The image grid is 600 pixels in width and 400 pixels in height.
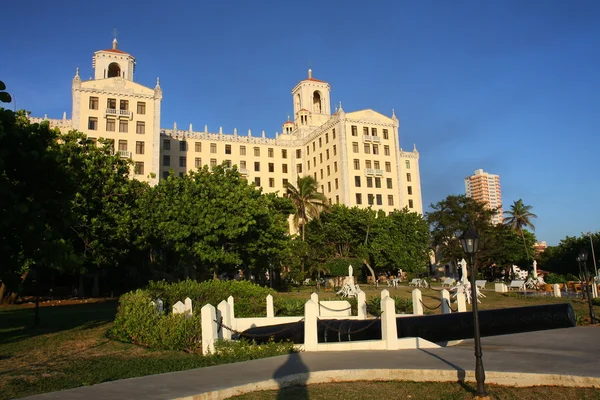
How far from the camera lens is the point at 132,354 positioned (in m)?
11.5

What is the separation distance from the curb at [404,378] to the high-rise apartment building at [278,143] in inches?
1604

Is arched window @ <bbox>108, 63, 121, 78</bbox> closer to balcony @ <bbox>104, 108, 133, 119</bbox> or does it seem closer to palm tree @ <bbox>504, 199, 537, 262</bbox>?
balcony @ <bbox>104, 108, 133, 119</bbox>

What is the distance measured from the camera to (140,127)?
49688 millimetres

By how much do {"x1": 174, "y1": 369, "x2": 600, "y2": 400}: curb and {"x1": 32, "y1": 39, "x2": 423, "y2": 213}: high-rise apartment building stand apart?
40.7 meters

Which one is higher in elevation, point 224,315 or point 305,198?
point 305,198

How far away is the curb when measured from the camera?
7.30 meters

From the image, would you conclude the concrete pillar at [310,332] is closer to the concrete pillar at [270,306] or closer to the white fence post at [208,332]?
the white fence post at [208,332]

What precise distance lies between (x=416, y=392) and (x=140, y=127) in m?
47.2

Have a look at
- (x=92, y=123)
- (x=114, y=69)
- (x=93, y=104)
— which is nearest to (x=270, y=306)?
(x=92, y=123)

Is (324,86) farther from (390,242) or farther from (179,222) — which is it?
Result: (179,222)

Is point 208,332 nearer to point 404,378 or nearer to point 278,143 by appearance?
point 404,378

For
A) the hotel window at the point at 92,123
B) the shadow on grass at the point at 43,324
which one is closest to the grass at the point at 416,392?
the shadow on grass at the point at 43,324

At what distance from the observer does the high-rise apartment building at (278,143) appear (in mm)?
48750

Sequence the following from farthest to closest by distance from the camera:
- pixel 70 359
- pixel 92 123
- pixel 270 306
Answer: pixel 92 123 → pixel 270 306 → pixel 70 359
